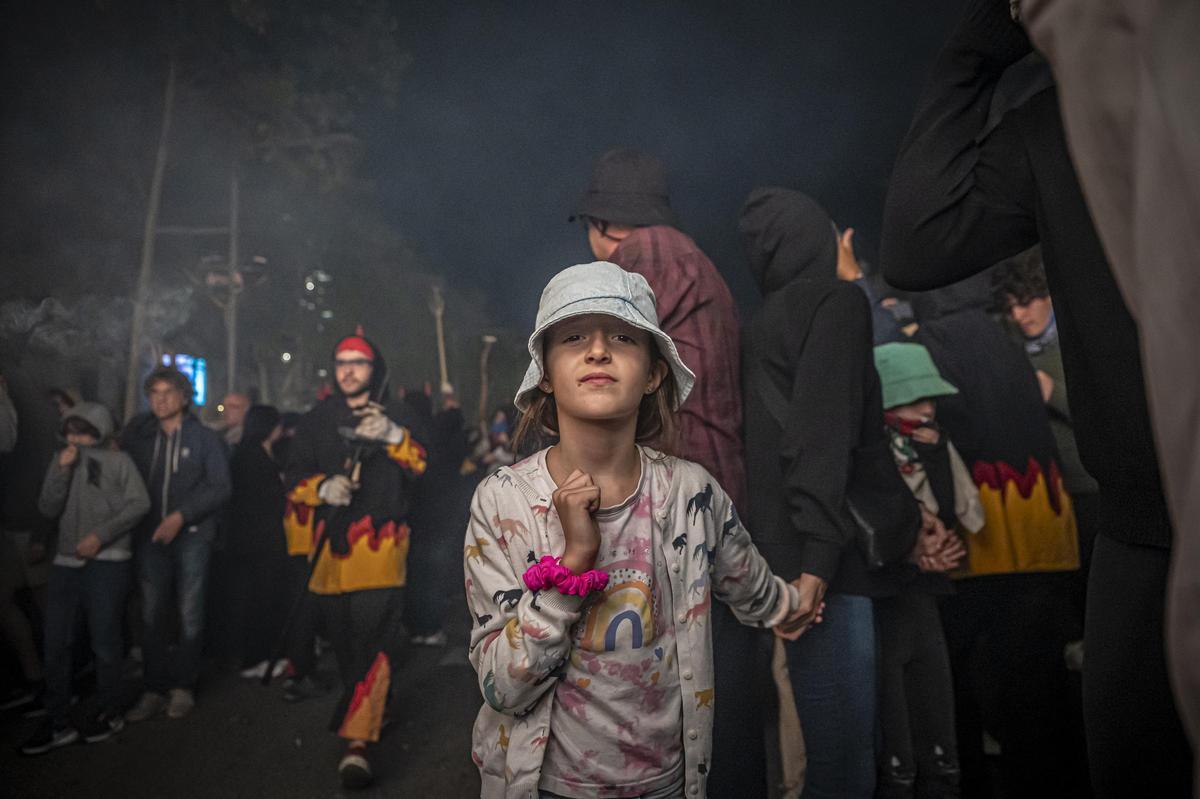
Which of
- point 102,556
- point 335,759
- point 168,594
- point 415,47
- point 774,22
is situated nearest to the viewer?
point 335,759

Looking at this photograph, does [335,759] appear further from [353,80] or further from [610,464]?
[353,80]

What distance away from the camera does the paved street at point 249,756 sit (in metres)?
2.43

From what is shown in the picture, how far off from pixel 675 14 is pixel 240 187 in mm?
2681

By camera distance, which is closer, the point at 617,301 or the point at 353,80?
the point at 617,301

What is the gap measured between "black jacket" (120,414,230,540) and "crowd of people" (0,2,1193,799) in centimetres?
12

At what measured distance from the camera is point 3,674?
3090 mm

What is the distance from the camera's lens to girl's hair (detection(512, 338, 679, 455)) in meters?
1.27

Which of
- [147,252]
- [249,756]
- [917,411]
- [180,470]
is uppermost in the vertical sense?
[147,252]

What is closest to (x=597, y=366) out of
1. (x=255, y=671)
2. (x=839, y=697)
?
(x=839, y=697)

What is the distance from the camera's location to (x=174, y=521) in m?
3.26

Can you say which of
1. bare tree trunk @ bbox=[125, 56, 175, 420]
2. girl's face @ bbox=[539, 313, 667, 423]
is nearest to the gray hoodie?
bare tree trunk @ bbox=[125, 56, 175, 420]

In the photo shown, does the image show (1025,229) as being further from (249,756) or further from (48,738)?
(48,738)

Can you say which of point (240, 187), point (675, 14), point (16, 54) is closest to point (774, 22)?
point (675, 14)

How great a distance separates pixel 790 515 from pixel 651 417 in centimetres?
48
